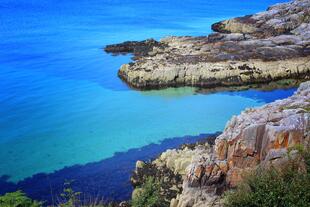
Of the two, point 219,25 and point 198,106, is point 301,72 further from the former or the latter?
point 219,25

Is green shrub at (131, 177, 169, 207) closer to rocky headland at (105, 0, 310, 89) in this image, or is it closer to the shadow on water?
the shadow on water

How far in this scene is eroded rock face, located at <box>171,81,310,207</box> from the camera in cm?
1802

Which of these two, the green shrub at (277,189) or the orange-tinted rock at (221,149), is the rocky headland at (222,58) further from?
the green shrub at (277,189)

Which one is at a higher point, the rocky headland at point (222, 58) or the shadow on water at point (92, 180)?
the rocky headland at point (222, 58)

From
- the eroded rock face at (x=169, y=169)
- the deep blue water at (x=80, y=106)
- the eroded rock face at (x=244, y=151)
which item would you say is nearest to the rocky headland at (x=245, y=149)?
the eroded rock face at (x=244, y=151)

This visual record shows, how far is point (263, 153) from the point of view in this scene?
18.8 metres

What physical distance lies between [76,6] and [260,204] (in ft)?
338

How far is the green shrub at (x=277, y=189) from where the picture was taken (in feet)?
43.8

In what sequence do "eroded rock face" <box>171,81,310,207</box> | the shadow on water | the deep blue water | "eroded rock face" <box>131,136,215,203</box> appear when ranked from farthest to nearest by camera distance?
the deep blue water → the shadow on water → "eroded rock face" <box>131,136,215,203</box> → "eroded rock face" <box>171,81,310,207</box>

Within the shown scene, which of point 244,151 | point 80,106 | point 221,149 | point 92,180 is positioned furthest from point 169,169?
point 80,106

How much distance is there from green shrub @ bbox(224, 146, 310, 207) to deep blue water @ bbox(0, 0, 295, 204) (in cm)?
1027

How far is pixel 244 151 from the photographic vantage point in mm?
19281

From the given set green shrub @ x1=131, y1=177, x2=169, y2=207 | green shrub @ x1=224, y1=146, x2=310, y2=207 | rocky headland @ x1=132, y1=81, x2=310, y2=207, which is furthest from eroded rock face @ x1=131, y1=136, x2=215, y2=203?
green shrub @ x1=224, y1=146, x2=310, y2=207

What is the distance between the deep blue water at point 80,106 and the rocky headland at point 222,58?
200 centimetres
